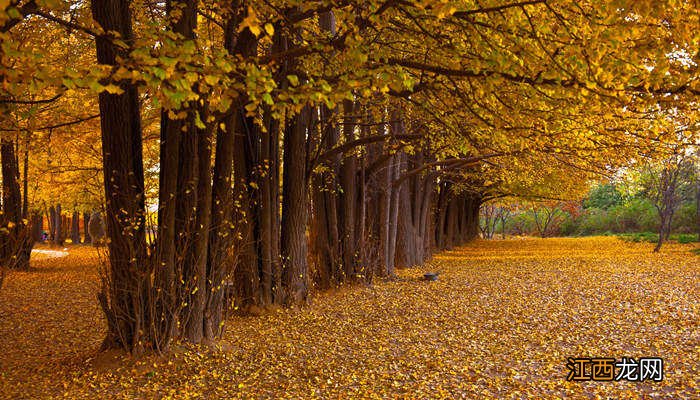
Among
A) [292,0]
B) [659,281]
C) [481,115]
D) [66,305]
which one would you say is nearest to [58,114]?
[66,305]

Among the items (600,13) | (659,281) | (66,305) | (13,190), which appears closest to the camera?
(600,13)

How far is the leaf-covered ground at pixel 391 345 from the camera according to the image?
5.67 metres

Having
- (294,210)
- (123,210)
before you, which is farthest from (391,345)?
(123,210)

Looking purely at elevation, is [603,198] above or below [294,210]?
above

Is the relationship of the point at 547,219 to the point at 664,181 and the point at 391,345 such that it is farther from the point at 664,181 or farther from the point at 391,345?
the point at 391,345

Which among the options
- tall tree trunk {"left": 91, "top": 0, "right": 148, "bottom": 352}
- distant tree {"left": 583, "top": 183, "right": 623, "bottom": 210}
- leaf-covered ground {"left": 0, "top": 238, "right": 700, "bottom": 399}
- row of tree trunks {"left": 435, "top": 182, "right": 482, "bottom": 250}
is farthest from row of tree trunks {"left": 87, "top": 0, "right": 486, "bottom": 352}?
distant tree {"left": 583, "top": 183, "right": 623, "bottom": 210}

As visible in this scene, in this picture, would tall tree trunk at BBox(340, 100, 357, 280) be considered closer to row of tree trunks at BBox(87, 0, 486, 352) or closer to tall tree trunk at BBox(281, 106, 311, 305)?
row of tree trunks at BBox(87, 0, 486, 352)

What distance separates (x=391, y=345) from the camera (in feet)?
24.9

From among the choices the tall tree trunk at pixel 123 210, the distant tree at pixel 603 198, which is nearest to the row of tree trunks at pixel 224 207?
the tall tree trunk at pixel 123 210

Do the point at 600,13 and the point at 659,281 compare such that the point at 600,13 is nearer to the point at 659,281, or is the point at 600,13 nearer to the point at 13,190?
the point at 659,281

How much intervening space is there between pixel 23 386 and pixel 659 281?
13645 mm

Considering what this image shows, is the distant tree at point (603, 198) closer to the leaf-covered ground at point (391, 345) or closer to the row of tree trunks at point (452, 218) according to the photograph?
the row of tree trunks at point (452, 218)

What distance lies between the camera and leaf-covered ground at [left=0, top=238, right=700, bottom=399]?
5672 mm

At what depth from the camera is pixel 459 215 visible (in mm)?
34219
